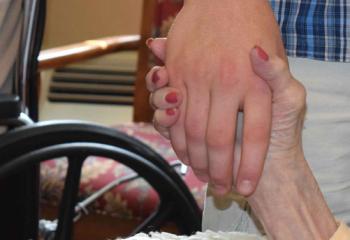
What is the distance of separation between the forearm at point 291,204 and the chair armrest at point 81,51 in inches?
39.5

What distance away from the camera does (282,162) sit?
1.85ft

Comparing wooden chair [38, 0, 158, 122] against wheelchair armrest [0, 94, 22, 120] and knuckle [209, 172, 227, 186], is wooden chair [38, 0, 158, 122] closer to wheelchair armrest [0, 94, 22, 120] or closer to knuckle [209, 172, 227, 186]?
wheelchair armrest [0, 94, 22, 120]

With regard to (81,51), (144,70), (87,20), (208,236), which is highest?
(208,236)

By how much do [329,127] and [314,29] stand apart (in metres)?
0.10

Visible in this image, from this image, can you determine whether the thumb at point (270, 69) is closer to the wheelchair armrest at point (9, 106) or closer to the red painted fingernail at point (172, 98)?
the red painted fingernail at point (172, 98)

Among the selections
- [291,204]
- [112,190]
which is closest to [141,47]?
A: [112,190]

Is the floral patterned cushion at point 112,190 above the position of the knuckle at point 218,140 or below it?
below

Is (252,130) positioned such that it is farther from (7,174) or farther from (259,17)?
(7,174)

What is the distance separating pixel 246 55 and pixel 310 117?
0.61 feet

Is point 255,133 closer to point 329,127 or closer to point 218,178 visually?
point 218,178

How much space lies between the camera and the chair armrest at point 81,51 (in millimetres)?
1578

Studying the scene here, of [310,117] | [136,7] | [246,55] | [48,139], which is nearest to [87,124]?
[48,139]

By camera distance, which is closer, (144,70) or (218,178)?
(218,178)

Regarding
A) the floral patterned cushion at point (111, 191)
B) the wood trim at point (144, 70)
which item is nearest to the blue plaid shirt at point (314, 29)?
the floral patterned cushion at point (111, 191)
